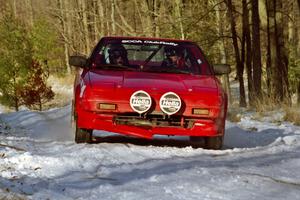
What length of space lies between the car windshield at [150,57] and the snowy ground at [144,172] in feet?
5.07

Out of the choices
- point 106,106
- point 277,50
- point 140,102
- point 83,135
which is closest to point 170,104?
point 140,102

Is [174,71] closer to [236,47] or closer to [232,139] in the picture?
[232,139]

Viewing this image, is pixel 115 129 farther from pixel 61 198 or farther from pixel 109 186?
pixel 61 198

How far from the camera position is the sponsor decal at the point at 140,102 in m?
7.16

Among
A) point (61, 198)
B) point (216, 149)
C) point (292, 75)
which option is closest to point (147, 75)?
point (216, 149)

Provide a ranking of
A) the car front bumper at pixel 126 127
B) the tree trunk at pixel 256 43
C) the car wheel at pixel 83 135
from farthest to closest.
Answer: the tree trunk at pixel 256 43
the car wheel at pixel 83 135
the car front bumper at pixel 126 127

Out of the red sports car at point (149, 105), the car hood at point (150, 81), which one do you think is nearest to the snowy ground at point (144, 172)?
the red sports car at point (149, 105)

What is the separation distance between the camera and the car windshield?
27.6ft

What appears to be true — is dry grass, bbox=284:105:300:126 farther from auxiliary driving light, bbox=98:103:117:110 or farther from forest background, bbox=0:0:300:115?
auxiliary driving light, bbox=98:103:117:110

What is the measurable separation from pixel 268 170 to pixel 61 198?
7.52 feet

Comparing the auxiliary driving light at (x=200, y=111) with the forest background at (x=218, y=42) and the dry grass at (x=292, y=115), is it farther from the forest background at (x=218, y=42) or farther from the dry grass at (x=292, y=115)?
the forest background at (x=218, y=42)

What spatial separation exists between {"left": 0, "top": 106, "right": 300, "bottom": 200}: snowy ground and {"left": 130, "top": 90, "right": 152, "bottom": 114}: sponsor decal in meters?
0.49

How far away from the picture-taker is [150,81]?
7.59 m

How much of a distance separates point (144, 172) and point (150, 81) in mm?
2289
